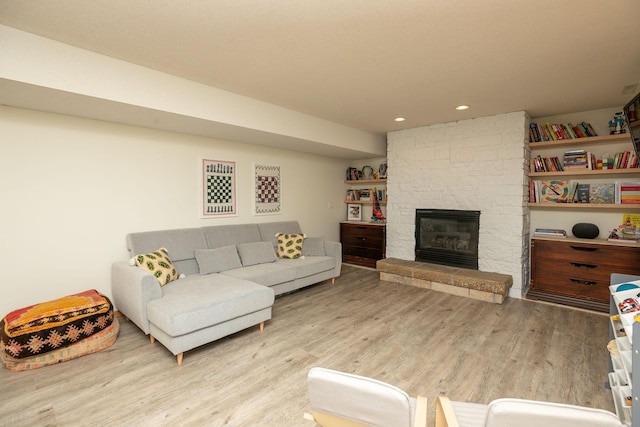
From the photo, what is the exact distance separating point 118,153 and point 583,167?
5410 mm

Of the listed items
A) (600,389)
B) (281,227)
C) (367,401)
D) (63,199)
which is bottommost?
(600,389)

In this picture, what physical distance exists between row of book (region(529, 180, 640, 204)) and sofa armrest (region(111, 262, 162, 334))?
15.2 feet

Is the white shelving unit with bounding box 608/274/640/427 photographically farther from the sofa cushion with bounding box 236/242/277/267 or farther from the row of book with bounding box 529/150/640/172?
the sofa cushion with bounding box 236/242/277/267

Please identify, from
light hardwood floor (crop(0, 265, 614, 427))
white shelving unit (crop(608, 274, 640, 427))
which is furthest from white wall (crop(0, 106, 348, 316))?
white shelving unit (crop(608, 274, 640, 427))

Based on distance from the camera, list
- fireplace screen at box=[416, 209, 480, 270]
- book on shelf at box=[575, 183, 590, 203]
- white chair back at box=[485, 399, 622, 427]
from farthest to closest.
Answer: fireplace screen at box=[416, 209, 480, 270]
book on shelf at box=[575, 183, 590, 203]
white chair back at box=[485, 399, 622, 427]

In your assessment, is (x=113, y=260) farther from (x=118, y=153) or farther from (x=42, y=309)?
(x=118, y=153)

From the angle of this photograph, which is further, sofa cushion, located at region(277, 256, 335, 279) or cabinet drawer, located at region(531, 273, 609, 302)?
sofa cushion, located at region(277, 256, 335, 279)

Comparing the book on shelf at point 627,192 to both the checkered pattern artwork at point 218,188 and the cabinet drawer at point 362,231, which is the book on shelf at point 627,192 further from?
the checkered pattern artwork at point 218,188

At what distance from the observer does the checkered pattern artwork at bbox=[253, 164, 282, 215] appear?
4520 mm

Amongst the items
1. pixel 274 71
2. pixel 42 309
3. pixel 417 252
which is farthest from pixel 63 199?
pixel 417 252

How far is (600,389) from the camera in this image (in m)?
2.02

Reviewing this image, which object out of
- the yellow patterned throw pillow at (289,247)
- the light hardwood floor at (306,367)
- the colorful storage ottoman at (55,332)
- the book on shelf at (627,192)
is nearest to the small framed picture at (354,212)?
the yellow patterned throw pillow at (289,247)

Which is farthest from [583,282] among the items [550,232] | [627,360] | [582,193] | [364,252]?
[364,252]

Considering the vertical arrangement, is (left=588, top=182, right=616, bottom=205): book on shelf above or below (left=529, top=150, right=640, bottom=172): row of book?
below
